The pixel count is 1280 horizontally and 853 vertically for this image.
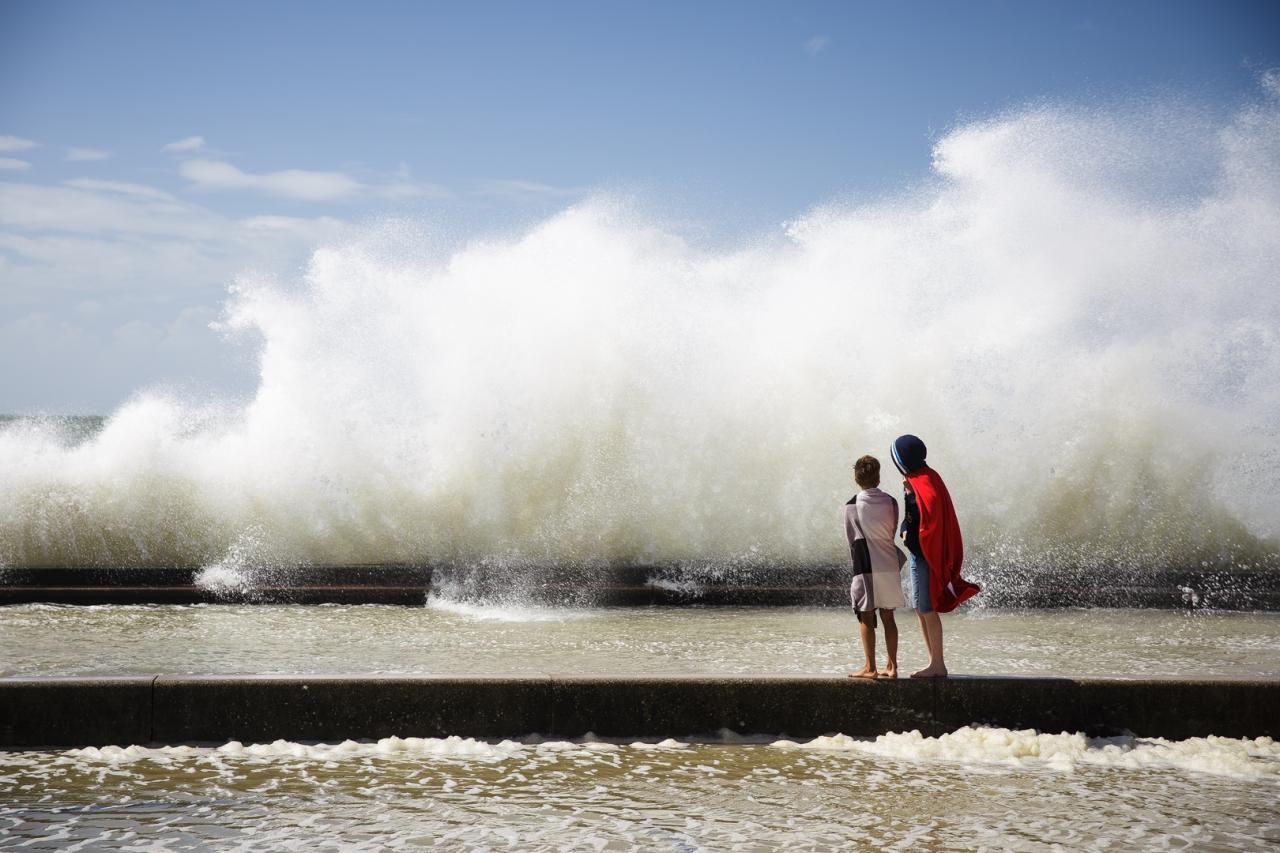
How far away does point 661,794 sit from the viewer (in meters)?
4.60

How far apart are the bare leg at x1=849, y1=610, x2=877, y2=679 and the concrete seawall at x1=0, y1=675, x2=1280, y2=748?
0.12m

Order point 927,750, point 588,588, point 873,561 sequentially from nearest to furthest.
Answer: point 927,750, point 873,561, point 588,588

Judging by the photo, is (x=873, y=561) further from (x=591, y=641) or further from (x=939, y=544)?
(x=591, y=641)

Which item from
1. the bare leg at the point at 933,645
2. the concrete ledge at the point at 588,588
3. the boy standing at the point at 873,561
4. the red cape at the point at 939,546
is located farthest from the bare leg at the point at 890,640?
the concrete ledge at the point at 588,588

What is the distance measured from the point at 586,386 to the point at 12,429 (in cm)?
661

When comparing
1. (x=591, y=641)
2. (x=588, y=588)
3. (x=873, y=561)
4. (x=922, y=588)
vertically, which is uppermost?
(x=873, y=561)

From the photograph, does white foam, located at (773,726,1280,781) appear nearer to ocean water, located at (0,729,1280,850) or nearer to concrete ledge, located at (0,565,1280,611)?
ocean water, located at (0,729,1280,850)

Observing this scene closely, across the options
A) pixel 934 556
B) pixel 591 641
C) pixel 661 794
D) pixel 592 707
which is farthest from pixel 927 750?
pixel 591 641

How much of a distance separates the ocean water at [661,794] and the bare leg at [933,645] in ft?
1.12

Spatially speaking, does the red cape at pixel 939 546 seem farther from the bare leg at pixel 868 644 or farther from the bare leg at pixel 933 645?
the bare leg at pixel 868 644

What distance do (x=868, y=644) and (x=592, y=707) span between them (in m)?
1.41

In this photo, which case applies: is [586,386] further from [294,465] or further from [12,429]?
[12,429]

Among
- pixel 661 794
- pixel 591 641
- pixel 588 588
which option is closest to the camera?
pixel 661 794

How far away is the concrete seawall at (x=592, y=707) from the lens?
17.4 ft
